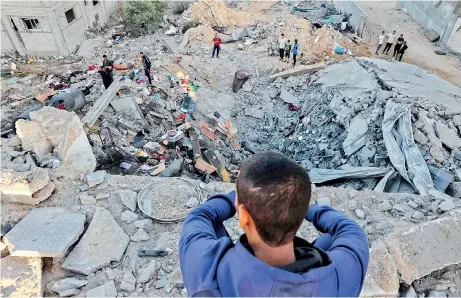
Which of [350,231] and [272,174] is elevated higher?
[272,174]

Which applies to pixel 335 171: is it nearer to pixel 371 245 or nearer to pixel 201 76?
pixel 371 245

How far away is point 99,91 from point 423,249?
7185mm

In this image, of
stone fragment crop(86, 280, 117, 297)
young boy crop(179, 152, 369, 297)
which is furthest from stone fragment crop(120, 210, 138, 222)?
young boy crop(179, 152, 369, 297)

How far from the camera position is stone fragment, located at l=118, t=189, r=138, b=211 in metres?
4.01

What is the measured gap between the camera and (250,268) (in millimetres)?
1242

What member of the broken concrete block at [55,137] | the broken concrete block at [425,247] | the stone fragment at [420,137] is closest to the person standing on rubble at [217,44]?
the stone fragment at [420,137]

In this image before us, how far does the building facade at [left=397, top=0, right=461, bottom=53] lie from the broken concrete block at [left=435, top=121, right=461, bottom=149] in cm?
899

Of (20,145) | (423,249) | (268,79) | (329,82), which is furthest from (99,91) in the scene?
(423,249)

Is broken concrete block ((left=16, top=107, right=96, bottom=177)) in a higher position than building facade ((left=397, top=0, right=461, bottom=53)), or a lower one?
higher

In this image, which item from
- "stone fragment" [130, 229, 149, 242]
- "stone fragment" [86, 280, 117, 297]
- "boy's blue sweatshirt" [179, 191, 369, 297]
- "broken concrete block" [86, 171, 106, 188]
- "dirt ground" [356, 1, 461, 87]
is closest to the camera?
"boy's blue sweatshirt" [179, 191, 369, 297]

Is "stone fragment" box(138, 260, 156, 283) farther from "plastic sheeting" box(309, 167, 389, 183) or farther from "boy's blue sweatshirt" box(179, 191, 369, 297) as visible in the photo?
"plastic sheeting" box(309, 167, 389, 183)

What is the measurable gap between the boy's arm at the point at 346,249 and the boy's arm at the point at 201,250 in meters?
0.50

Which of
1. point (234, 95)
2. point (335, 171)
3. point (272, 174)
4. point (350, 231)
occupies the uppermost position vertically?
point (272, 174)

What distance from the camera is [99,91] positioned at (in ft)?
25.0
